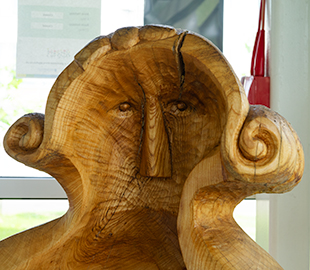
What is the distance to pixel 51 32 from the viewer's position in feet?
3.28

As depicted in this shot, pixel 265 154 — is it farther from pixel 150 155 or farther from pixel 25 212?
pixel 25 212

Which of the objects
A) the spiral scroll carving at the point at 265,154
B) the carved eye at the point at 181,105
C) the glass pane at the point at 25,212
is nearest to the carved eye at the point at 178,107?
the carved eye at the point at 181,105

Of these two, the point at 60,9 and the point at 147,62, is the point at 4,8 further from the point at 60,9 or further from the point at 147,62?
the point at 147,62

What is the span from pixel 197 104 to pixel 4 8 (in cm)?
89

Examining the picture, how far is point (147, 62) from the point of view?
368 mm

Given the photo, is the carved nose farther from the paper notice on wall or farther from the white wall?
the paper notice on wall

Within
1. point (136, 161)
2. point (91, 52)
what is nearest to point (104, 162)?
point (136, 161)

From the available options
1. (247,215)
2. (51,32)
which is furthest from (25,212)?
(247,215)

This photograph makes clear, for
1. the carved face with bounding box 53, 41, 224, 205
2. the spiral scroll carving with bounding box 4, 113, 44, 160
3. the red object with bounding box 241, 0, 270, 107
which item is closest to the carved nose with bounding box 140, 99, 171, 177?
the carved face with bounding box 53, 41, 224, 205

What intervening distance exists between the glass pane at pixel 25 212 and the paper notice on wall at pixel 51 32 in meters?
0.43

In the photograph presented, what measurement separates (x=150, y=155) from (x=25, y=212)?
840 mm

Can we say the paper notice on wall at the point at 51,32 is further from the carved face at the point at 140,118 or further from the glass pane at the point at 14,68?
the carved face at the point at 140,118

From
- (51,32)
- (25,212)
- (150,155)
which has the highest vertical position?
(51,32)

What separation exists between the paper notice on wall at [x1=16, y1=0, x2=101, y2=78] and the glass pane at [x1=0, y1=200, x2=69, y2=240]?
17.0 inches
